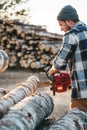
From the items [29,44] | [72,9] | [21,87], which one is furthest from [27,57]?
[72,9]

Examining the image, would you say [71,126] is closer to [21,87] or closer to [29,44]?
[21,87]

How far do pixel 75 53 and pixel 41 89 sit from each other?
5333 mm

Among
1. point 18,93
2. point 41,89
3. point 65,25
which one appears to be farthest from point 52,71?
point 41,89

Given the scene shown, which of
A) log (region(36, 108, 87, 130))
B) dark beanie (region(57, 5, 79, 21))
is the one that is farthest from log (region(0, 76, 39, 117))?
dark beanie (region(57, 5, 79, 21))

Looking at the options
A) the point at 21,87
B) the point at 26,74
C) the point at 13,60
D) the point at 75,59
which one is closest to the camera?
the point at 75,59

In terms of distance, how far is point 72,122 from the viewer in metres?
4.89

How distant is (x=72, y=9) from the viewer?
523 centimetres

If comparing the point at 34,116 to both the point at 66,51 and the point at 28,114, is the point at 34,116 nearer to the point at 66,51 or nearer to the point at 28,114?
the point at 28,114

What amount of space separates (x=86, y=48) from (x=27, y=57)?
8.63 m

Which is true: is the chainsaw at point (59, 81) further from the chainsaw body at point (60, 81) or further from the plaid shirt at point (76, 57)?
the plaid shirt at point (76, 57)

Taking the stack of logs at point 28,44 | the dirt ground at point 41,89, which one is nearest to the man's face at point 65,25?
the dirt ground at point 41,89

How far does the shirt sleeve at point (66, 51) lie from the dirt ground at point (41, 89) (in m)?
2.49

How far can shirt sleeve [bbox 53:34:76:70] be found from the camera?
4938 mm

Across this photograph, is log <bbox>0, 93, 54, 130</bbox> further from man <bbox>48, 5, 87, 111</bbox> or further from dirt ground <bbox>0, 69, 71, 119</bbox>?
dirt ground <bbox>0, 69, 71, 119</bbox>
